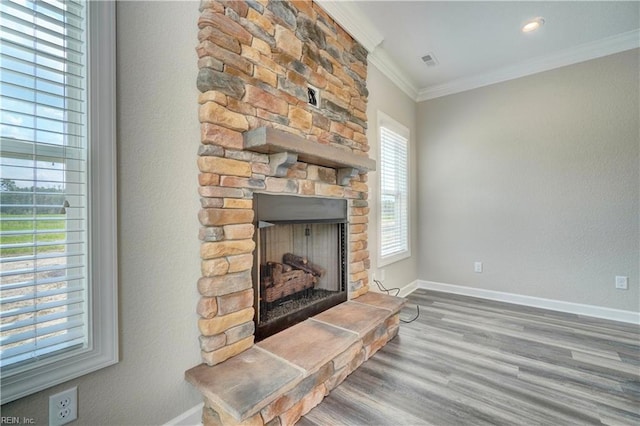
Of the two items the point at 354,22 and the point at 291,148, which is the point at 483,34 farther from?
the point at 291,148

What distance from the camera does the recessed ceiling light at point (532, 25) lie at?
2.49 metres

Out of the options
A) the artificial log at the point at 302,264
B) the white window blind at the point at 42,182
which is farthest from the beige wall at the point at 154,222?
the artificial log at the point at 302,264

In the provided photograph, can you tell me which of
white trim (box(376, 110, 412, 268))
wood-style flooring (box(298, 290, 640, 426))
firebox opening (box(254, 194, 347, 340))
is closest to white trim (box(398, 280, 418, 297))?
white trim (box(376, 110, 412, 268))

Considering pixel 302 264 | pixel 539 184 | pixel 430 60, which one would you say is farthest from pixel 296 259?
pixel 539 184

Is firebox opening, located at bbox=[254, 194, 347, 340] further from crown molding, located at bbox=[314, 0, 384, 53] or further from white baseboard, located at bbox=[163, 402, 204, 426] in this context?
crown molding, located at bbox=[314, 0, 384, 53]

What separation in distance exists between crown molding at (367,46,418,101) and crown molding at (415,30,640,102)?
23 centimetres

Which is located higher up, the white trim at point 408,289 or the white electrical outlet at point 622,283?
the white electrical outlet at point 622,283

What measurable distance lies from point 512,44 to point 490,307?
114 inches

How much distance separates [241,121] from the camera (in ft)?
5.13

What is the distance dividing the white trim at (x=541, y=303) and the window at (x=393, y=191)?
73 cm

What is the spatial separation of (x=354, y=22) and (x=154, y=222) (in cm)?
237

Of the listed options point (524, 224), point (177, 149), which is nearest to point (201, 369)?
point (177, 149)

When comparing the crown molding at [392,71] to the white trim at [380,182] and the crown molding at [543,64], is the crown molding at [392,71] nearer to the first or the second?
the crown molding at [543,64]

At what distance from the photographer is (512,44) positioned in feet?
9.32
